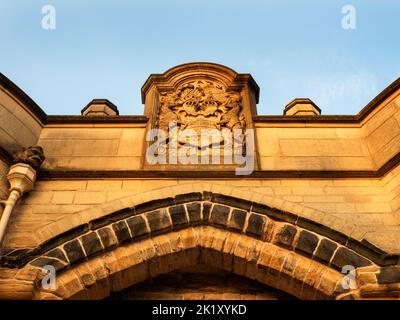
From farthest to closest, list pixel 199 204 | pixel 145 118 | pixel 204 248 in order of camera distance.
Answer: pixel 145 118 < pixel 199 204 < pixel 204 248

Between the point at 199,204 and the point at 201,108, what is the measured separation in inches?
71.4

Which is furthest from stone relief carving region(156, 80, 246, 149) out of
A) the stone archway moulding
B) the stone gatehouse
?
the stone archway moulding

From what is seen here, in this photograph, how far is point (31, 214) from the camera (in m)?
4.74

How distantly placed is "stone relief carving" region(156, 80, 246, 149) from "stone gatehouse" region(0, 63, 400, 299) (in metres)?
0.03

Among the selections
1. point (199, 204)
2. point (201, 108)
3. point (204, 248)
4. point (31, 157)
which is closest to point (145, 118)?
point (201, 108)

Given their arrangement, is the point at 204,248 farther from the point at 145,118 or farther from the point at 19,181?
the point at 145,118

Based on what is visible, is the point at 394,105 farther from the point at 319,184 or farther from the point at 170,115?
the point at 170,115

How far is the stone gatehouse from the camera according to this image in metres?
4.22

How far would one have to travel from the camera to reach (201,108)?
20.4 feet

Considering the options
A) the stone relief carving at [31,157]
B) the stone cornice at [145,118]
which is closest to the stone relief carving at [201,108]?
the stone cornice at [145,118]

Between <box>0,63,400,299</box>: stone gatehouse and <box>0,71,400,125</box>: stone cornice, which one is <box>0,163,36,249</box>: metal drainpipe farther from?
<box>0,71,400,125</box>: stone cornice
